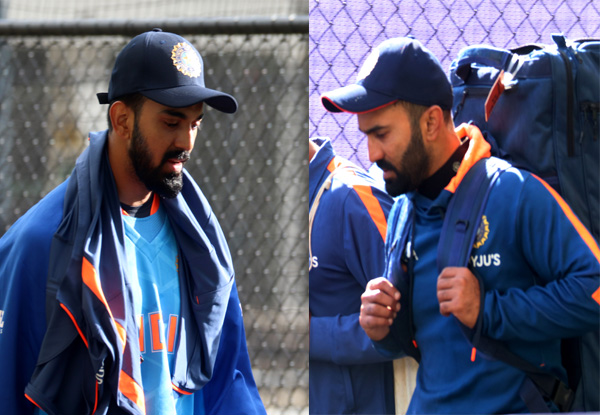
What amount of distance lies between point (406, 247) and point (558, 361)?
54cm

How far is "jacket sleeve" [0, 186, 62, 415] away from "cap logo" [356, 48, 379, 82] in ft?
3.35

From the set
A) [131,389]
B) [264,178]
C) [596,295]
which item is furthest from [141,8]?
[596,295]

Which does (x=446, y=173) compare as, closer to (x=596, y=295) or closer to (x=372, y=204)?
(x=372, y=204)

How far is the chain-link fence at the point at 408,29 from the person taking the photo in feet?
8.13

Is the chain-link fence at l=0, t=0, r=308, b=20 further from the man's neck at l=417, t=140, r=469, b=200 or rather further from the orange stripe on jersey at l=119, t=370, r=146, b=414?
the orange stripe on jersey at l=119, t=370, r=146, b=414

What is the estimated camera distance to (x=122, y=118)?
2312 mm

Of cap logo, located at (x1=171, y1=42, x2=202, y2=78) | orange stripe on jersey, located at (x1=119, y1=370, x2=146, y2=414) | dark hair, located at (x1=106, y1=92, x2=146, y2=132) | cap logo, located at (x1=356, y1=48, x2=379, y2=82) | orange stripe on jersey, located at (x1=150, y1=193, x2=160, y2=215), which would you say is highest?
cap logo, located at (x1=171, y1=42, x2=202, y2=78)

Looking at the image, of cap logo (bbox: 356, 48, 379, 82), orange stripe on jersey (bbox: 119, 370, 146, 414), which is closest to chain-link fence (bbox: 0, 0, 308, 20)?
cap logo (bbox: 356, 48, 379, 82)

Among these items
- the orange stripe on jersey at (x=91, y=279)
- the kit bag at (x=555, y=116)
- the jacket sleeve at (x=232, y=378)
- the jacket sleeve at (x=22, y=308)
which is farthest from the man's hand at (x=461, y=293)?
the jacket sleeve at (x=22, y=308)

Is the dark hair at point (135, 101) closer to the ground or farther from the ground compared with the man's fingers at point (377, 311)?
farther from the ground

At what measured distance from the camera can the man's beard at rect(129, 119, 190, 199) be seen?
2.28 meters

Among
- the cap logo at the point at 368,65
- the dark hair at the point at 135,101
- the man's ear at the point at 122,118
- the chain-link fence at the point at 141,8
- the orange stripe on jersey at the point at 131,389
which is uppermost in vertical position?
the chain-link fence at the point at 141,8

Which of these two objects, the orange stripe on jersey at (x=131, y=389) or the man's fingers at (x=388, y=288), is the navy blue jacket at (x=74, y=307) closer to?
the orange stripe on jersey at (x=131, y=389)

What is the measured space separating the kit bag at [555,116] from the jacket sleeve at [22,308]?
131 centimetres
